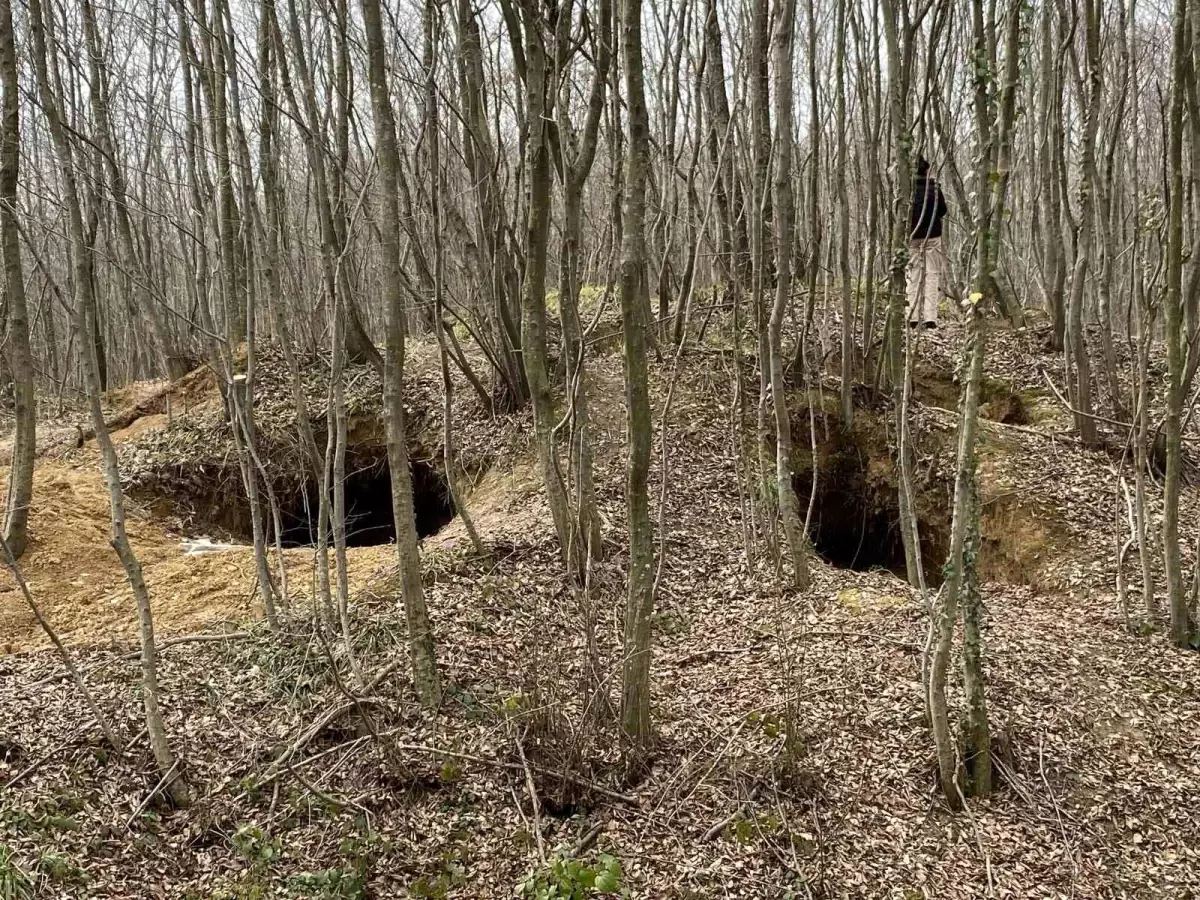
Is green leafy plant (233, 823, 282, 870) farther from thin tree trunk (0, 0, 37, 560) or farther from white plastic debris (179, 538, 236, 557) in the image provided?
white plastic debris (179, 538, 236, 557)

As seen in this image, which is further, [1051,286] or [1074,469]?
[1051,286]

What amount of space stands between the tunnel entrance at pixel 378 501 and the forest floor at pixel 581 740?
257 centimetres

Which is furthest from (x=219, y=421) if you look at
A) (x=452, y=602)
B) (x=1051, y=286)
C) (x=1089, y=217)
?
(x=1051, y=286)

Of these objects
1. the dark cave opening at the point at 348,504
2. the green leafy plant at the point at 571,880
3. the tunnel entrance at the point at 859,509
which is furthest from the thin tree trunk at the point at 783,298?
the dark cave opening at the point at 348,504

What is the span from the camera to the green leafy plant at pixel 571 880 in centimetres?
341

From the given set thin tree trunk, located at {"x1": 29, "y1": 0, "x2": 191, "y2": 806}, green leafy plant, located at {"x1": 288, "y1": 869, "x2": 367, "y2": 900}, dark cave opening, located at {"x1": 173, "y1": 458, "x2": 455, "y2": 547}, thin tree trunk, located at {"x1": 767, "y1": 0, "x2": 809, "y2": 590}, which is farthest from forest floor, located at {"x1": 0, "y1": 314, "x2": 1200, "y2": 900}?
dark cave opening, located at {"x1": 173, "y1": 458, "x2": 455, "y2": 547}

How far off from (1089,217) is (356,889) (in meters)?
6.91

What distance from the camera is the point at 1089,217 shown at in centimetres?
630

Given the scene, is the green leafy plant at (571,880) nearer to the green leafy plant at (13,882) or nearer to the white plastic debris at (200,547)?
the green leafy plant at (13,882)

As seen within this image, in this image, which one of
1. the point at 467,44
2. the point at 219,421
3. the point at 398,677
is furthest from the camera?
the point at 219,421

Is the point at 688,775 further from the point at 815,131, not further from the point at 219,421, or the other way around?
the point at 219,421

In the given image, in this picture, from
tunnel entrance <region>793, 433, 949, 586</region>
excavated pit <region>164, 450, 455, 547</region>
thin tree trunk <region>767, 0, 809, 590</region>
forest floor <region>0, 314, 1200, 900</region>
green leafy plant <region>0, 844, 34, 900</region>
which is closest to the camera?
green leafy plant <region>0, 844, 34, 900</region>

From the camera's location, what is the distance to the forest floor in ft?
12.0

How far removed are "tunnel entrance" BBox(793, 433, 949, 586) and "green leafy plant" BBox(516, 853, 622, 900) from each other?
4872mm
